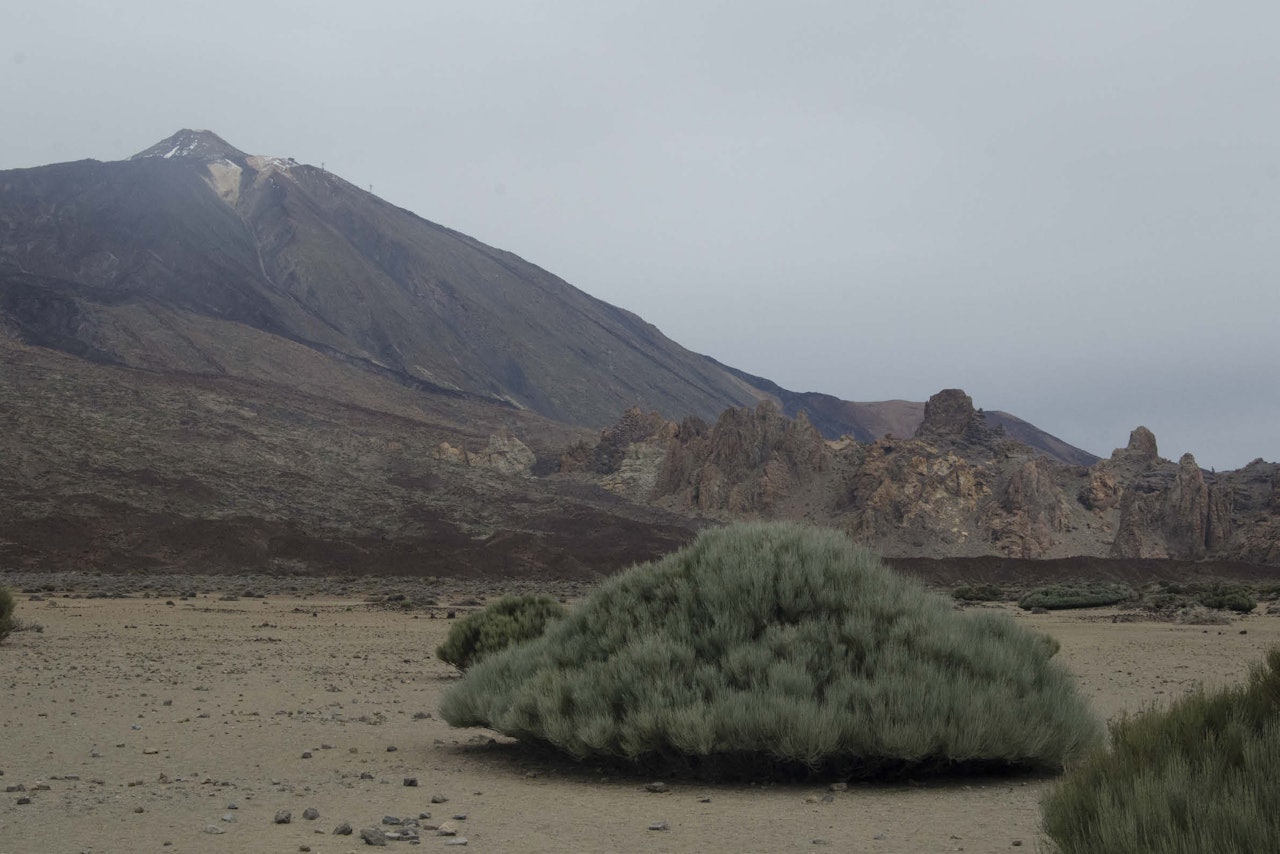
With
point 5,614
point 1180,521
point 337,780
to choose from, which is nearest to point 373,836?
point 337,780

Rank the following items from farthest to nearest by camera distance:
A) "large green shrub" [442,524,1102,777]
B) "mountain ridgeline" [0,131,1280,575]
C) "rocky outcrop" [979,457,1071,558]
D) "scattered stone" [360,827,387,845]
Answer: "rocky outcrop" [979,457,1071,558]
"mountain ridgeline" [0,131,1280,575]
"large green shrub" [442,524,1102,777]
"scattered stone" [360,827,387,845]

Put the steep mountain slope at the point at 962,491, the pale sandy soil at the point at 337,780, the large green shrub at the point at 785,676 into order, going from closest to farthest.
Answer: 1. the pale sandy soil at the point at 337,780
2. the large green shrub at the point at 785,676
3. the steep mountain slope at the point at 962,491

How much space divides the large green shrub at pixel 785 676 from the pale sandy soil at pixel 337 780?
293mm

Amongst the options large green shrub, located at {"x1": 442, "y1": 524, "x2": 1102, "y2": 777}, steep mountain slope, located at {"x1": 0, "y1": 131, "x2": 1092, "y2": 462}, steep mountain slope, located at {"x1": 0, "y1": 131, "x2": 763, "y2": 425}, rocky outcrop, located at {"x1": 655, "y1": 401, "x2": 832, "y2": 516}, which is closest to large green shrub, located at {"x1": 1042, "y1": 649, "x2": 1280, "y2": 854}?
large green shrub, located at {"x1": 442, "y1": 524, "x2": 1102, "y2": 777}

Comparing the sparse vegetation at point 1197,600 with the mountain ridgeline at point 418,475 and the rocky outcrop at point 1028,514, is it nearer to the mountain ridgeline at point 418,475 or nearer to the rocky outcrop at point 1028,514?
the mountain ridgeline at point 418,475

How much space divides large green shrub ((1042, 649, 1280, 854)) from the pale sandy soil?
4.85ft

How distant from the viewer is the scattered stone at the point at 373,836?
6375 millimetres

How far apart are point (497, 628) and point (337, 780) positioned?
803cm

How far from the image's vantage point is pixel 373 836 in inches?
253

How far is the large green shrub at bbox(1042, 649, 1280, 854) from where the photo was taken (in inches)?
152

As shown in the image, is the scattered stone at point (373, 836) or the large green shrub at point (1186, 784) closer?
the large green shrub at point (1186, 784)

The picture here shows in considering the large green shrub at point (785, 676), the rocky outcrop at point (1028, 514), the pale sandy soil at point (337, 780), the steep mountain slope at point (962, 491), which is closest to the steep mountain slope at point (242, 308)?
the steep mountain slope at point (962, 491)

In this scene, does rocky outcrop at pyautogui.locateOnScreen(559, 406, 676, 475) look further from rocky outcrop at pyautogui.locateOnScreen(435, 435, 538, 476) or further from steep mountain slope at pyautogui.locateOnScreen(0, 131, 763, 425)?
steep mountain slope at pyautogui.locateOnScreen(0, 131, 763, 425)

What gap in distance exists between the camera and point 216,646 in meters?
21.3
